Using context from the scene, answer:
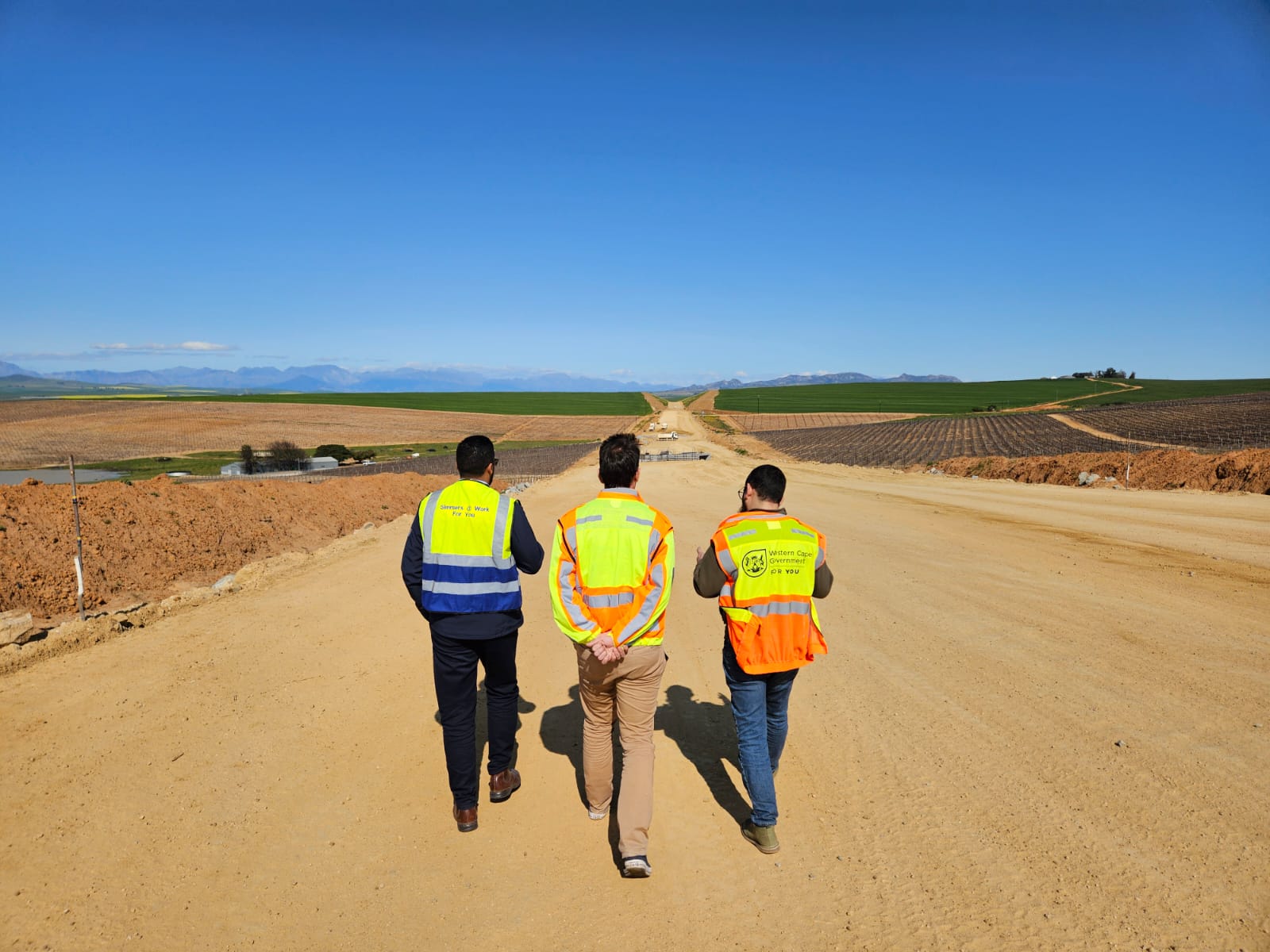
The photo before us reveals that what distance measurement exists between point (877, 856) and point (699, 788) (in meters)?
1.22

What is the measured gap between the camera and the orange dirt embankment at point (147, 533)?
10.6 m

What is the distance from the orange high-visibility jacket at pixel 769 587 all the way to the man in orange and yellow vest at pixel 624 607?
15.7 inches

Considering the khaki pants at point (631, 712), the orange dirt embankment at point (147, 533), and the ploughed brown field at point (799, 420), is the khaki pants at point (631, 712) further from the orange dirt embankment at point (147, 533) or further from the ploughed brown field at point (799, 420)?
the ploughed brown field at point (799, 420)

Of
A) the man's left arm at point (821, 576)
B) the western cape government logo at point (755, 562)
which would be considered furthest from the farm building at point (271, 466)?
the man's left arm at point (821, 576)

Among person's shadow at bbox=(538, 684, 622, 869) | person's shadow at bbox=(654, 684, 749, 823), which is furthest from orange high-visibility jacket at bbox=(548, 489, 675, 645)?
person's shadow at bbox=(654, 684, 749, 823)

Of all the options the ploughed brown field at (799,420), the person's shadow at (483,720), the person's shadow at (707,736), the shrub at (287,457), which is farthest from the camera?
the ploughed brown field at (799,420)

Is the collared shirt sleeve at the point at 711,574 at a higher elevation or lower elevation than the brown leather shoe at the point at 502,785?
higher

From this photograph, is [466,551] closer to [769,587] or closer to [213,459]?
[769,587]

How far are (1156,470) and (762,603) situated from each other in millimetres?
22654

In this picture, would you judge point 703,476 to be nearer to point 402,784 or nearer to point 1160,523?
point 1160,523

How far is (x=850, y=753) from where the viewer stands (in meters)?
4.93

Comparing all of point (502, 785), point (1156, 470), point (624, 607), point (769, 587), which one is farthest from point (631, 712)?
point (1156, 470)

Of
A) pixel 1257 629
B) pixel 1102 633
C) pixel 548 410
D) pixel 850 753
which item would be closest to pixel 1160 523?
pixel 1257 629

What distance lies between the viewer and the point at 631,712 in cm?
365
